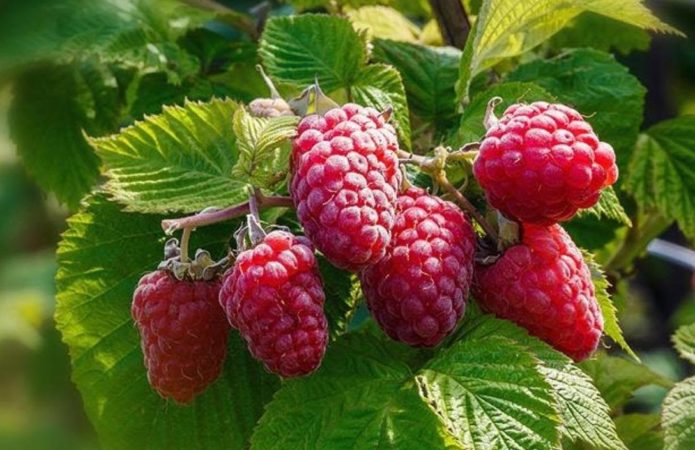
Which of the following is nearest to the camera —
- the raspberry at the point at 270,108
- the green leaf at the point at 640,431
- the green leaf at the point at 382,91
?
the raspberry at the point at 270,108

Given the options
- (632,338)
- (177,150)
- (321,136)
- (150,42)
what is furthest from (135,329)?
(632,338)

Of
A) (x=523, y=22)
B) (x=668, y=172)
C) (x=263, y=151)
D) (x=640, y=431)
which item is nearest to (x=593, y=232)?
(x=668, y=172)

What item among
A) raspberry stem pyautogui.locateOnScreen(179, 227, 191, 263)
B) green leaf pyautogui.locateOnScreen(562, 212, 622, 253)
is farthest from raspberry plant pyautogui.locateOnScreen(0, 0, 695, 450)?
green leaf pyautogui.locateOnScreen(562, 212, 622, 253)

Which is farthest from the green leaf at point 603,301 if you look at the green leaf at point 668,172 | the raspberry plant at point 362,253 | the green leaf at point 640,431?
the green leaf at point 668,172

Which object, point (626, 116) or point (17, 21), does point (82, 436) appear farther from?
point (626, 116)

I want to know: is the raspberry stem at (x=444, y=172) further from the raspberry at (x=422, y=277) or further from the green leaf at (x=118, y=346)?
the green leaf at (x=118, y=346)

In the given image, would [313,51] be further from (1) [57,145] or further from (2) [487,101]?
(1) [57,145]
